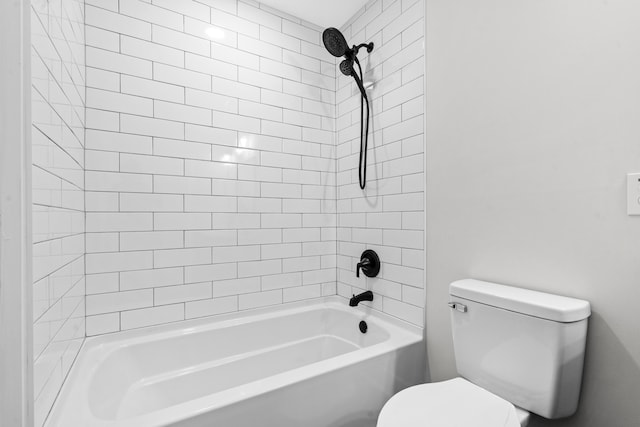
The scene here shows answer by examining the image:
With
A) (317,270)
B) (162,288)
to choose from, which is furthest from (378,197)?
(162,288)

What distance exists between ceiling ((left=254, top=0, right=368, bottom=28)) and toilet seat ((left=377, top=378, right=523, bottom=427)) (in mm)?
2127

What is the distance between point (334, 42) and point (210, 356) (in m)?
1.88

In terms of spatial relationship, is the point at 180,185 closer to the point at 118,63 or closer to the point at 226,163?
the point at 226,163

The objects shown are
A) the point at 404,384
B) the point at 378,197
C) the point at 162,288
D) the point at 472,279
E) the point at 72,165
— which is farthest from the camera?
the point at 378,197

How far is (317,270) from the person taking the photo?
2080 millimetres

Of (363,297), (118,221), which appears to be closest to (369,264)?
(363,297)

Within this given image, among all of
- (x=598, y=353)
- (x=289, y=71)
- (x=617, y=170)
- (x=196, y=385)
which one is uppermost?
(x=289, y=71)

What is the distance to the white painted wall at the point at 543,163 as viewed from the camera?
3.05ft

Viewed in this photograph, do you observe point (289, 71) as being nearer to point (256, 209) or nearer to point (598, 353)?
point (256, 209)

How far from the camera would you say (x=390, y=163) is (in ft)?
5.65

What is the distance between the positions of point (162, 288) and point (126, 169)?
0.64 m

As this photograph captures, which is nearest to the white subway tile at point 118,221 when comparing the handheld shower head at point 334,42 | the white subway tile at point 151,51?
the white subway tile at point 151,51

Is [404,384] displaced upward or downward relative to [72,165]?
downward

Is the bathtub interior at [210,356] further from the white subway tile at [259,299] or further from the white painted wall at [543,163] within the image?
the white painted wall at [543,163]
